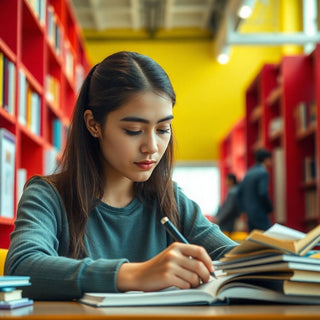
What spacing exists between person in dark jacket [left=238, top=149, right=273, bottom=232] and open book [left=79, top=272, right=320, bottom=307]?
18.3 ft

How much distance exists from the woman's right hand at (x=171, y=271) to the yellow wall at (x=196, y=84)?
10208mm

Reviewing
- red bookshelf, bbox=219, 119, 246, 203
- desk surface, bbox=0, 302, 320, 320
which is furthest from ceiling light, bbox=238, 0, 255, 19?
desk surface, bbox=0, 302, 320, 320

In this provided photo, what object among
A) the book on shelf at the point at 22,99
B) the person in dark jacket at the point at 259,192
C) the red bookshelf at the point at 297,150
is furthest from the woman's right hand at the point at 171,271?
the person in dark jacket at the point at 259,192

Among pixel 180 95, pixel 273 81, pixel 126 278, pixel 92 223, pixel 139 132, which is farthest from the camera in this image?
pixel 180 95

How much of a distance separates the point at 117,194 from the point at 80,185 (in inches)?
5.0

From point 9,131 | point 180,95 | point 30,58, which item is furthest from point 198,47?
point 9,131

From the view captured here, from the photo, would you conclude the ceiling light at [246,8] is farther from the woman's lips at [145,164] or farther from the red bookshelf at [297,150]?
the woman's lips at [145,164]

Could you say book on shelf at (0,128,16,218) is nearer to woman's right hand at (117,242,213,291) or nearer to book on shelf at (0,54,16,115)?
book on shelf at (0,54,16,115)

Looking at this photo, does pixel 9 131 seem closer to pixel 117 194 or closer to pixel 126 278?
pixel 117 194

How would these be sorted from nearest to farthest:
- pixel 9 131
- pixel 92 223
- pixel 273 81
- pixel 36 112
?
pixel 92 223
pixel 9 131
pixel 36 112
pixel 273 81

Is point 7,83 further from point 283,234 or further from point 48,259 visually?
point 283,234

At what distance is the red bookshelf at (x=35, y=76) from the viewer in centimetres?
337

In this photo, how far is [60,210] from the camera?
4.58 feet

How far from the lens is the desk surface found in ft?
2.51
